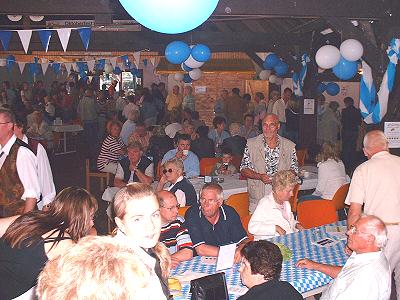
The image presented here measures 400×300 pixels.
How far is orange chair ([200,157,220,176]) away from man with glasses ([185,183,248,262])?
10.9ft

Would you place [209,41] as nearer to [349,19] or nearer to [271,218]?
[349,19]

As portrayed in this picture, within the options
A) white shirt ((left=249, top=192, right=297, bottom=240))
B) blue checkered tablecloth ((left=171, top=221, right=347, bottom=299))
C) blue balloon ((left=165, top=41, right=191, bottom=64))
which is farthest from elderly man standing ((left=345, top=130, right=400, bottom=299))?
blue balloon ((left=165, top=41, right=191, bottom=64))

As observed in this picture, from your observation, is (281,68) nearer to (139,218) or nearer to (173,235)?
(173,235)

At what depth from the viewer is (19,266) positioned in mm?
2742

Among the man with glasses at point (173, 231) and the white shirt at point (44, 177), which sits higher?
the white shirt at point (44, 177)

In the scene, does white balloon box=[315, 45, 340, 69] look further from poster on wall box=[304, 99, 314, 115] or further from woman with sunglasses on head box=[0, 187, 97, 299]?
woman with sunglasses on head box=[0, 187, 97, 299]

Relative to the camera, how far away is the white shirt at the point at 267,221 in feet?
14.2

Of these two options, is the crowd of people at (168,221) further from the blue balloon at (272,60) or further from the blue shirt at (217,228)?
the blue balloon at (272,60)

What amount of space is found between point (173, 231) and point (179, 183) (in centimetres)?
122

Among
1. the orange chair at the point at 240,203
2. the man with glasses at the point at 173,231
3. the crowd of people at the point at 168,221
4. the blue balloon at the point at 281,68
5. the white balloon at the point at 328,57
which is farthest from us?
the blue balloon at the point at 281,68

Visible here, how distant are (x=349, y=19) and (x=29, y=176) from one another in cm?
403

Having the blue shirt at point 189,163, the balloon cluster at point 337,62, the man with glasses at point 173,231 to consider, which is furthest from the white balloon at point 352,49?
the man with glasses at point 173,231

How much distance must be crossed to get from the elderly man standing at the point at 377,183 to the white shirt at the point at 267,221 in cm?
53

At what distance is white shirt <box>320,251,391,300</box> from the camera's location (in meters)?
3.00
